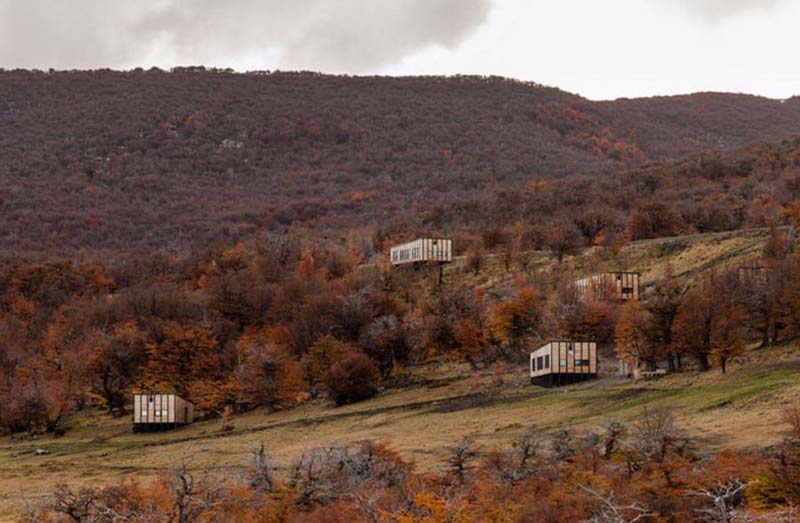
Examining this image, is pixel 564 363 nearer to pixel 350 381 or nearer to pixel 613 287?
pixel 350 381

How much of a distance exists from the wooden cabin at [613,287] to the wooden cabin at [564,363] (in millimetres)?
16224

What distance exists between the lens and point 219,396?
386 feet

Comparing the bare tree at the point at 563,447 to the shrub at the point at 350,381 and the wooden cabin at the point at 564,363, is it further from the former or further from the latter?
the shrub at the point at 350,381

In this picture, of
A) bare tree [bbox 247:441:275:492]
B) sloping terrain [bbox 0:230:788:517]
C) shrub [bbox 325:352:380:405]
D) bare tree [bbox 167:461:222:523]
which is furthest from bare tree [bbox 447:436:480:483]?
shrub [bbox 325:352:380:405]

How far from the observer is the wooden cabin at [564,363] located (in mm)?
98125

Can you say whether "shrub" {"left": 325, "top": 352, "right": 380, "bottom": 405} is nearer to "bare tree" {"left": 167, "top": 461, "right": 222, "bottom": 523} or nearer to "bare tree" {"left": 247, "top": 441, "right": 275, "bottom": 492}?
"bare tree" {"left": 247, "top": 441, "right": 275, "bottom": 492}

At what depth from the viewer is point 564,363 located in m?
98.1

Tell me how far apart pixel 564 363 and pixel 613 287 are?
71.4 ft

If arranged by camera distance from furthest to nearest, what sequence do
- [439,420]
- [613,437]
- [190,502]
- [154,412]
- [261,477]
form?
[154,412]
[439,420]
[261,477]
[613,437]
[190,502]

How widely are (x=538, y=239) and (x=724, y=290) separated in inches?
2737

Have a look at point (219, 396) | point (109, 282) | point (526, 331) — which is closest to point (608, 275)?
point (526, 331)

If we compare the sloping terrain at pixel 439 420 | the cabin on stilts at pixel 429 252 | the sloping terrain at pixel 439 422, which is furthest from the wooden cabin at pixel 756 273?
the cabin on stilts at pixel 429 252

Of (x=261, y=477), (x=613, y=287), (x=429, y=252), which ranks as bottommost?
(x=261, y=477)

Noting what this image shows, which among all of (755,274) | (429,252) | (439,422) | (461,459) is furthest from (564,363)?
(429,252)
